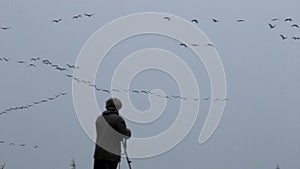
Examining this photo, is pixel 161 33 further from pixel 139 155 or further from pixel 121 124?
pixel 121 124

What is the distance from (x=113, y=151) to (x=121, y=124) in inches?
7.3

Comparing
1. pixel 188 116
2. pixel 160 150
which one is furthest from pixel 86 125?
pixel 188 116

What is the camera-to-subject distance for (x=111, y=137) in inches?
116

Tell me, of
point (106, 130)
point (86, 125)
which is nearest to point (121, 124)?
point (106, 130)

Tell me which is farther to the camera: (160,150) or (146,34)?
(146,34)

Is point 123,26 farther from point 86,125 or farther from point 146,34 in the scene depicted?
point 86,125

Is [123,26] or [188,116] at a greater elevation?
[123,26]

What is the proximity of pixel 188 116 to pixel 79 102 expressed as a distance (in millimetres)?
1104

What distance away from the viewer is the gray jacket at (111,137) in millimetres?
2943

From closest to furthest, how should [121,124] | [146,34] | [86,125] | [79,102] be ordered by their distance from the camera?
[121,124]
[86,125]
[79,102]
[146,34]

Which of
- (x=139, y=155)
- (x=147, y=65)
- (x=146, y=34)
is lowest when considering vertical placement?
(x=139, y=155)

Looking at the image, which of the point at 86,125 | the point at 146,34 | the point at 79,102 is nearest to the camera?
the point at 86,125

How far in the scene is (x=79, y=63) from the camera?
4699 mm

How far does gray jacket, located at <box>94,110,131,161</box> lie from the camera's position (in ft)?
9.66
